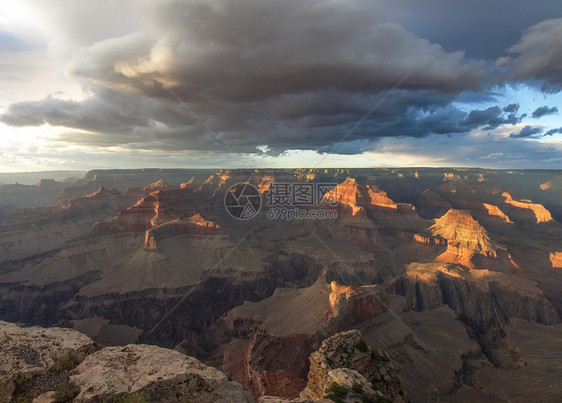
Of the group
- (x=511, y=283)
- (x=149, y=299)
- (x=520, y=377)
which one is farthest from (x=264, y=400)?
(x=511, y=283)

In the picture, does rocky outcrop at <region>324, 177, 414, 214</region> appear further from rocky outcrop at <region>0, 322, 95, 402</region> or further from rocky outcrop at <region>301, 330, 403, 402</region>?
rocky outcrop at <region>0, 322, 95, 402</region>

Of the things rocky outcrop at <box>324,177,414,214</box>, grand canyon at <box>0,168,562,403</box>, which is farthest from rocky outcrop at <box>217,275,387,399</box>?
rocky outcrop at <box>324,177,414,214</box>

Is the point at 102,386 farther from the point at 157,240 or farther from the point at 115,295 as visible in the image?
the point at 157,240

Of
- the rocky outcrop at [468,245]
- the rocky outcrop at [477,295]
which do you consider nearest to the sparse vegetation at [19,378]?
the rocky outcrop at [477,295]

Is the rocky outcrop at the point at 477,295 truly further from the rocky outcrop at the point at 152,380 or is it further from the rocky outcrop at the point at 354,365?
the rocky outcrop at the point at 152,380

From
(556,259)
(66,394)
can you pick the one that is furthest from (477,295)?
(66,394)

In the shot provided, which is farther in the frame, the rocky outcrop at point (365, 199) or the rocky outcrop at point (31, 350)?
the rocky outcrop at point (365, 199)

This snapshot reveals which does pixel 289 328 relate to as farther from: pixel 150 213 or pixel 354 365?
pixel 150 213
